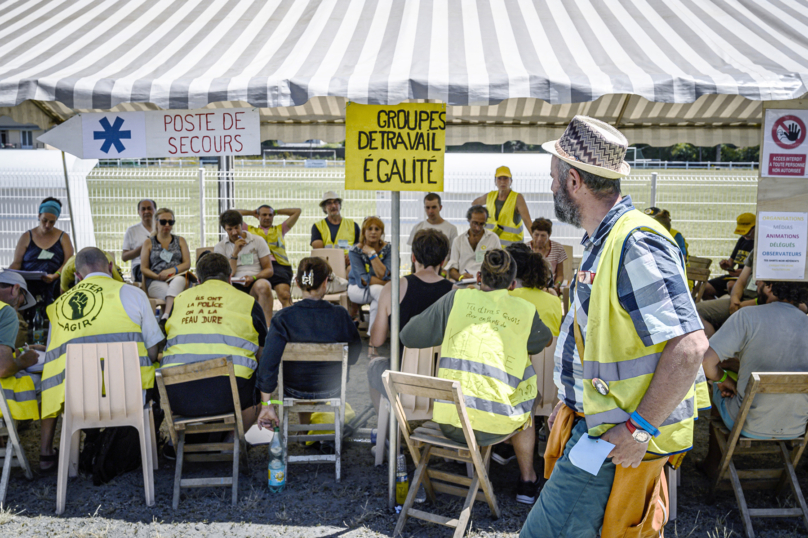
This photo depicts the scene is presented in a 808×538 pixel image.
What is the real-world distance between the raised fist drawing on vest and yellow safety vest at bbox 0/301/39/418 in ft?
1.15

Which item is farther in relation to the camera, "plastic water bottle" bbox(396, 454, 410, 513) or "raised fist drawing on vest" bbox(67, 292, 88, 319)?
"raised fist drawing on vest" bbox(67, 292, 88, 319)

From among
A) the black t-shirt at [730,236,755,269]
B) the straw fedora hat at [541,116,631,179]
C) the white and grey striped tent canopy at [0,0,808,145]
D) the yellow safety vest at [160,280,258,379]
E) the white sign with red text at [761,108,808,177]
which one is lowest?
the yellow safety vest at [160,280,258,379]

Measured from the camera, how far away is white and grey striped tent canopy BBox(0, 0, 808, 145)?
3203 mm

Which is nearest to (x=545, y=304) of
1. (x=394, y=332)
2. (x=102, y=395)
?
(x=394, y=332)

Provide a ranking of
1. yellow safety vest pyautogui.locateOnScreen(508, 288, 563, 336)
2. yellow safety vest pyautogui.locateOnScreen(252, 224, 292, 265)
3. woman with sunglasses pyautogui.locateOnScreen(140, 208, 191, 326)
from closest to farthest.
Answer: yellow safety vest pyautogui.locateOnScreen(508, 288, 563, 336)
woman with sunglasses pyautogui.locateOnScreen(140, 208, 191, 326)
yellow safety vest pyautogui.locateOnScreen(252, 224, 292, 265)

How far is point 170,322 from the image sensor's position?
12.4 feet

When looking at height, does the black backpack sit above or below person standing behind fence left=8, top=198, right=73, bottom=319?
below

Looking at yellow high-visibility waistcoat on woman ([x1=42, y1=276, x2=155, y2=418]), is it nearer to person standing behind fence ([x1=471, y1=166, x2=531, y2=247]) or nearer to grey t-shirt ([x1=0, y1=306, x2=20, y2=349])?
grey t-shirt ([x1=0, y1=306, x2=20, y2=349])

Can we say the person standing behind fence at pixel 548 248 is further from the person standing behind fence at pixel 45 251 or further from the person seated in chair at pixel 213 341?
the person standing behind fence at pixel 45 251

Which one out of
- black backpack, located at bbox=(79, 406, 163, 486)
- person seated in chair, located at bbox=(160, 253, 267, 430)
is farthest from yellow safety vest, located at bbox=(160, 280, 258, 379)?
black backpack, located at bbox=(79, 406, 163, 486)

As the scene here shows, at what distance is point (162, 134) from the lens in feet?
11.9

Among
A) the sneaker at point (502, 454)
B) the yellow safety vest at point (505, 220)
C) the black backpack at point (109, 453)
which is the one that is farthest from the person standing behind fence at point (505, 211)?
the black backpack at point (109, 453)

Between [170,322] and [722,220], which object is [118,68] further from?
[722,220]

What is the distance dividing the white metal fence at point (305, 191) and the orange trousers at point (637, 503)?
8.67 metres
